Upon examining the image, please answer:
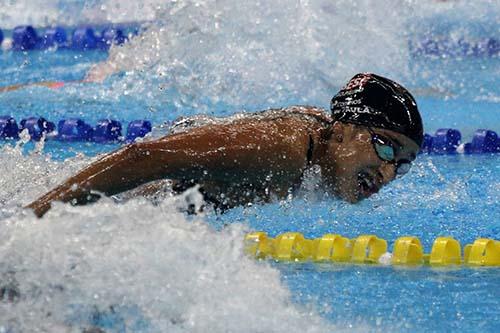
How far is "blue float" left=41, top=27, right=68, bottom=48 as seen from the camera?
30.1 ft

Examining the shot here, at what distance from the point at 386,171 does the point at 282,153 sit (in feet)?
1.20

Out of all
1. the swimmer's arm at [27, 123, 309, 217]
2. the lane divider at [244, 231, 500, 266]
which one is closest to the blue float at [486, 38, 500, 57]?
the lane divider at [244, 231, 500, 266]

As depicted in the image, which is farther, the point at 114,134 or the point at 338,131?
the point at 114,134

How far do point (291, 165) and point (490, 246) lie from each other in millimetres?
972

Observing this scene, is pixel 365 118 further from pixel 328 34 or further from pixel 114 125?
pixel 328 34

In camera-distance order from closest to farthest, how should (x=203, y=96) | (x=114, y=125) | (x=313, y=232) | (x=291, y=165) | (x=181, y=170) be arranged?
(x=181, y=170), (x=291, y=165), (x=313, y=232), (x=114, y=125), (x=203, y=96)

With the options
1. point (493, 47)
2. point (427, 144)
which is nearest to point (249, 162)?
point (427, 144)

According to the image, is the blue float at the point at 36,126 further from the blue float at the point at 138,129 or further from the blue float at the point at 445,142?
the blue float at the point at 445,142

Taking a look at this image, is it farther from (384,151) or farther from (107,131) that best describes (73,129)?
(384,151)

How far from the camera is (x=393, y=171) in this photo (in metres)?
3.11

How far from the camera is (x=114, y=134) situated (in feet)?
19.7

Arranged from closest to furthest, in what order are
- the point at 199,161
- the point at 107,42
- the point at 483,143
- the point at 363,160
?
the point at 199,161 → the point at 363,160 → the point at 483,143 → the point at 107,42

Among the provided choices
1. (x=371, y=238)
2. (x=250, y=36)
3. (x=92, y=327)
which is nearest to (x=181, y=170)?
(x=92, y=327)

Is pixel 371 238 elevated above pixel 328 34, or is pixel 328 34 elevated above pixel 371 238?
pixel 328 34
